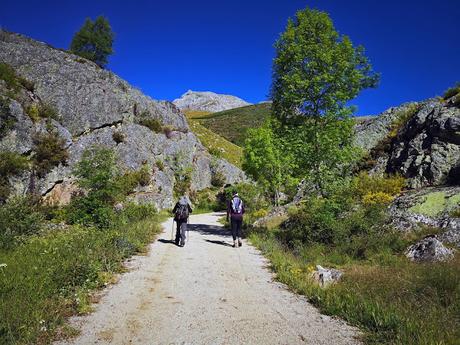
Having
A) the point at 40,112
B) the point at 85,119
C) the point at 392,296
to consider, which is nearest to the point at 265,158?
the point at 392,296

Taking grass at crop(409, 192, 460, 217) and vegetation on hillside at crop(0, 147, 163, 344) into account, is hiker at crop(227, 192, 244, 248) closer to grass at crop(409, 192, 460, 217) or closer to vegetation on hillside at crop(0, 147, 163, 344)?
vegetation on hillside at crop(0, 147, 163, 344)

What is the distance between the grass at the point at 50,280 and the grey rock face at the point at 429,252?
8360 mm

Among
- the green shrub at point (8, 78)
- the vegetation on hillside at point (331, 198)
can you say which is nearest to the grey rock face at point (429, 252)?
the vegetation on hillside at point (331, 198)

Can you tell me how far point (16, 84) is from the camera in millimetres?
29812

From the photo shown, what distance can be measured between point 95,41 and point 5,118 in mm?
27134

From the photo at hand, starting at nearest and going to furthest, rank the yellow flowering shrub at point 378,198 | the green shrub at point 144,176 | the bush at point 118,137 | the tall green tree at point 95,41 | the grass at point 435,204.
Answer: the grass at point 435,204, the yellow flowering shrub at point 378,198, the green shrub at point 144,176, the bush at point 118,137, the tall green tree at point 95,41

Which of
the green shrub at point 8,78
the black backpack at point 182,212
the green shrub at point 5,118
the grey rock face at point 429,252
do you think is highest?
the green shrub at point 8,78

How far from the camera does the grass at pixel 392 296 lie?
4770 millimetres

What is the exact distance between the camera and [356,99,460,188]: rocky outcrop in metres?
17.0

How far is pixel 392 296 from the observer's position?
255 inches

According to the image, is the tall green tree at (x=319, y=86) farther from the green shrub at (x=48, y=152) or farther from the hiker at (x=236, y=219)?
the green shrub at (x=48, y=152)

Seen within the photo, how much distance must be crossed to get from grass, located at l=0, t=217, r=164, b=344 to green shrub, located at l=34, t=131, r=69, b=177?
57.5ft

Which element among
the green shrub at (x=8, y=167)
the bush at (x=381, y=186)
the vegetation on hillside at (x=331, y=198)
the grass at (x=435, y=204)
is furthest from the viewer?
the green shrub at (x=8, y=167)

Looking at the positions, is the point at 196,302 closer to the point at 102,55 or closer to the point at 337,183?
the point at 337,183
